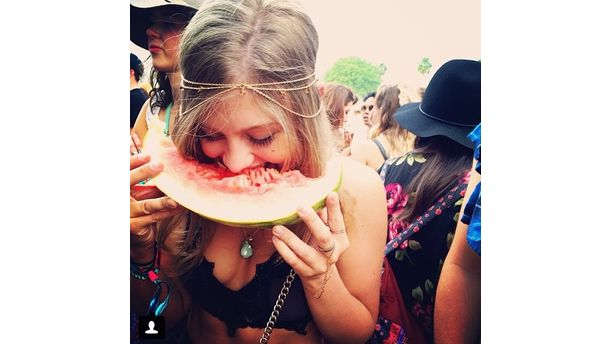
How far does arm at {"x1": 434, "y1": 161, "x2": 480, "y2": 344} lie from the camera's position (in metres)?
2.88

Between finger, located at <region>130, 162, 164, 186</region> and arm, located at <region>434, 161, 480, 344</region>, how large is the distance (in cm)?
125

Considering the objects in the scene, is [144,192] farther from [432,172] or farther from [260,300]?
[432,172]

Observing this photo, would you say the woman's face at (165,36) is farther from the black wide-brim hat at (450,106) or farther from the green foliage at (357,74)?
the black wide-brim hat at (450,106)

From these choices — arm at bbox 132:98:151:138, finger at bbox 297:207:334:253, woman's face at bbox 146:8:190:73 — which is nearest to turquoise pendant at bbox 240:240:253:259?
finger at bbox 297:207:334:253

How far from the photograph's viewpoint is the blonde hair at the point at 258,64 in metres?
2.67

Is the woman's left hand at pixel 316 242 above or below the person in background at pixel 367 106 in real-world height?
below

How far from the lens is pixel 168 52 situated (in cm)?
285

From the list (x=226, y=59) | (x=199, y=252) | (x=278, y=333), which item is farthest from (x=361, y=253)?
(x=226, y=59)

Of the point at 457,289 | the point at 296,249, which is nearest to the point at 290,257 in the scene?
the point at 296,249

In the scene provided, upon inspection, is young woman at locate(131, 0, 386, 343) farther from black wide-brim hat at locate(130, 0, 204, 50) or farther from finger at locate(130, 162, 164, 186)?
black wide-brim hat at locate(130, 0, 204, 50)

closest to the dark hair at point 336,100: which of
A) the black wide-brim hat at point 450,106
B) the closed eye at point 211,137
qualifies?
the black wide-brim hat at point 450,106

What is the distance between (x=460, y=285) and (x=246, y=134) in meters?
1.09

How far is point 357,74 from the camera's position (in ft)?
9.28

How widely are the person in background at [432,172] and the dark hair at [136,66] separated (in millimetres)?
1098
